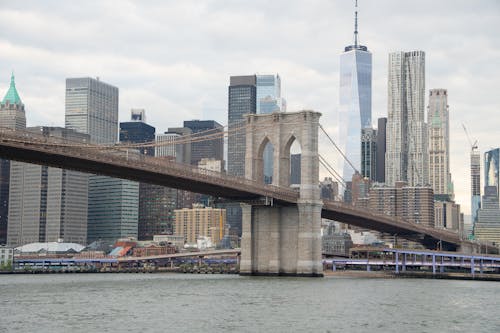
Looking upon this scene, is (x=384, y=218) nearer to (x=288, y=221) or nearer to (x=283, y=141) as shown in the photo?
(x=283, y=141)

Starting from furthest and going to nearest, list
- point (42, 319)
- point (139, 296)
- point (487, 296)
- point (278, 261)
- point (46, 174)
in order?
point (46, 174) < point (278, 261) < point (487, 296) < point (139, 296) < point (42, 319)

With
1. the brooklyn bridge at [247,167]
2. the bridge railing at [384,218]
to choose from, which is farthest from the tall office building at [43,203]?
the brooklyn bridge at [247,167]

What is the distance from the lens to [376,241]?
198 metres

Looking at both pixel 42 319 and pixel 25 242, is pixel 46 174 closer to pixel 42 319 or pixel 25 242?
pixel 25 242

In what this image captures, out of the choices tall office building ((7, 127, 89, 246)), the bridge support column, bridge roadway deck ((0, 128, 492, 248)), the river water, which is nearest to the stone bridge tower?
the bridge support column

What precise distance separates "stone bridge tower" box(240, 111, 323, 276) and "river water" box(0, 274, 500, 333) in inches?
594

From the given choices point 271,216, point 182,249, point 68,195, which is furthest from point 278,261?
point 68,195

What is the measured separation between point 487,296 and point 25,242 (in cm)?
15495

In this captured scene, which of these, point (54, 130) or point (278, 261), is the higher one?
point (54, 130)

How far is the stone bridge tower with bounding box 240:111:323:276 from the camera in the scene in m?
72.1

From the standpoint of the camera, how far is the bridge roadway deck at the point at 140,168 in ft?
173

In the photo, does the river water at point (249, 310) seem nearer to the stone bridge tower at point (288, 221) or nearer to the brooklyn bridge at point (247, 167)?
the brooklyn bridge at point (247, 167)

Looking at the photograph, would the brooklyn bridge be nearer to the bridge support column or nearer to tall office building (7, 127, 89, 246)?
the bridge support column

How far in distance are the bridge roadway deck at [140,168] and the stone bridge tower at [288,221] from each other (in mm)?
1611
